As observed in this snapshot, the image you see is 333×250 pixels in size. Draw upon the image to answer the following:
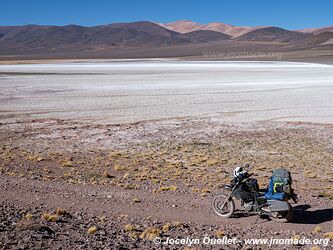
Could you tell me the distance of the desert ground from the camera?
7666mm

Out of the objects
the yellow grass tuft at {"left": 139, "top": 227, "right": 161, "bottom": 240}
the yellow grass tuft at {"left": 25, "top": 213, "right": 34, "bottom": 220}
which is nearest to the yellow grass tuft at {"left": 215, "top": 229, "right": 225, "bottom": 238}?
the yellow grass tuft at {"left": 139, "top": 227, "right": 161, "bottom": 240}

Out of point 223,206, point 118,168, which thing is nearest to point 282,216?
point 223,206

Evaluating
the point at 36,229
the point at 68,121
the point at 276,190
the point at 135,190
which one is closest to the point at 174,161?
the point at 135,190

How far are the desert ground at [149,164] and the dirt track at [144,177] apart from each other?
0.09ft

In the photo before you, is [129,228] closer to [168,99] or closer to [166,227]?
[166,227]

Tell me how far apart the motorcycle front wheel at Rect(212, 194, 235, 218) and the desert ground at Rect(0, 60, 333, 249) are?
7.2 inches

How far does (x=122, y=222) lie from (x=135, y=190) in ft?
7.62

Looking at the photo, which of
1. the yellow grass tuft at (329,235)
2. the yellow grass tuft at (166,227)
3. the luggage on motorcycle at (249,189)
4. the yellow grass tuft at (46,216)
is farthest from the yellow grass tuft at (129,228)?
the yellow grass tuft at (329,235)

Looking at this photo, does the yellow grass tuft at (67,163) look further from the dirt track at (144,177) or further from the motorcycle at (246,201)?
the motorcycle at (246,201)

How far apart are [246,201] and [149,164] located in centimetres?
503

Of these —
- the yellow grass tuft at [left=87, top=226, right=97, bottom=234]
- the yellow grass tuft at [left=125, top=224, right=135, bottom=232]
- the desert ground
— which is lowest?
the desert ground

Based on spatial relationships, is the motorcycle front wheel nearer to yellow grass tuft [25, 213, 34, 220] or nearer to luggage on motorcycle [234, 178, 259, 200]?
luggage on motorcycle [234, 178, 259, 200]

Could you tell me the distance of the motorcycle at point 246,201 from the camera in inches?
326

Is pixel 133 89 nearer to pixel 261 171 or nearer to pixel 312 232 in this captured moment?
pixel 261 171
